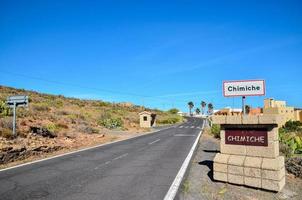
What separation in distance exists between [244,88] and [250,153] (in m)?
2.14

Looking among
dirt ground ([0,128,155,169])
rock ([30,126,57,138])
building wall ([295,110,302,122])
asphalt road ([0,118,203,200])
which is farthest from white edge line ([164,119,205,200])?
building wall ([295,110,302,122])

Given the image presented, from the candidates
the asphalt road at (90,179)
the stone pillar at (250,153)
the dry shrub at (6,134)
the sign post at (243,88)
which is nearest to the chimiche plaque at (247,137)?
the stone pillar at (250,153)

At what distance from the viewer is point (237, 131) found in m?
8.59

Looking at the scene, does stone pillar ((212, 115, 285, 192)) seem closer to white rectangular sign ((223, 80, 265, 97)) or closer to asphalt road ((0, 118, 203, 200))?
white rectangular sign ((223, 80, 265, 97))

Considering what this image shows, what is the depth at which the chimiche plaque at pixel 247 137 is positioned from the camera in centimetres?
803

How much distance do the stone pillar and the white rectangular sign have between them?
118cm

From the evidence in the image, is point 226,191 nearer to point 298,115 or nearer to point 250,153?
point 250,153

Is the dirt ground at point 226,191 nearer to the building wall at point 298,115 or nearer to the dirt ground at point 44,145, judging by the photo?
the dirt ground at point 44,145

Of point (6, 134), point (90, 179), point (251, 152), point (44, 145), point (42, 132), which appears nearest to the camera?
point (251, 152)

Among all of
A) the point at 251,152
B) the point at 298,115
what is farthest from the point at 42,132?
the point at 298,115

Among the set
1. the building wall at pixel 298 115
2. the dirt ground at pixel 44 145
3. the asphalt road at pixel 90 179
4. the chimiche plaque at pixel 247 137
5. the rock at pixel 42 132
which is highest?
the building wall at pixel 298 115

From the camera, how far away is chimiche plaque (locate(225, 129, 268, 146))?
26.3 ft

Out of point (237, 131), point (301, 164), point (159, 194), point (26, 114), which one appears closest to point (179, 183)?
point (159, 194)

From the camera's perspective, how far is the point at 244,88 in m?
9.40
